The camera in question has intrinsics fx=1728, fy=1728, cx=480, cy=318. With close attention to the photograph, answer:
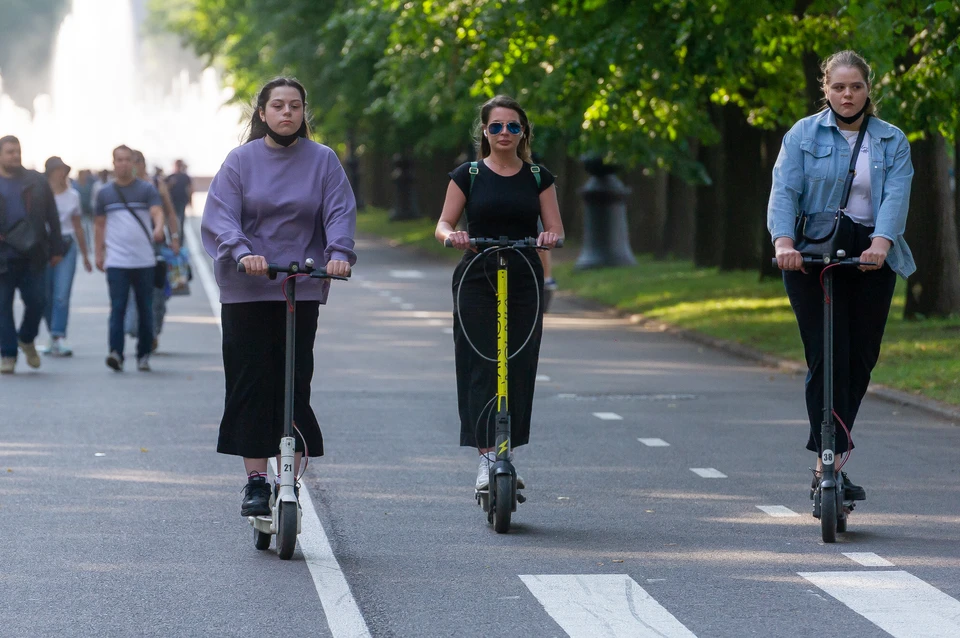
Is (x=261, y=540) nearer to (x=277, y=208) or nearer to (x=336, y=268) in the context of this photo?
(x=336, y=268)

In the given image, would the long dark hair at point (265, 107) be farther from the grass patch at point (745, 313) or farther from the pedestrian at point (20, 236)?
the pedestrian at point (20, 236)

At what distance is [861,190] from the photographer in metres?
7.18

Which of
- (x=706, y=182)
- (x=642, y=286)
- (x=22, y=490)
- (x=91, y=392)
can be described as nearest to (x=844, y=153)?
(x=22, y=490)

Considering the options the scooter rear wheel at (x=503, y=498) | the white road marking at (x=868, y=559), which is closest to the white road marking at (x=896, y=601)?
the white road marking at (x=868, y=559)

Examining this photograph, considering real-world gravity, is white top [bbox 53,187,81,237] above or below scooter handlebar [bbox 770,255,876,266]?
below

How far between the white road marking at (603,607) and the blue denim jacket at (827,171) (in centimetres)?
172

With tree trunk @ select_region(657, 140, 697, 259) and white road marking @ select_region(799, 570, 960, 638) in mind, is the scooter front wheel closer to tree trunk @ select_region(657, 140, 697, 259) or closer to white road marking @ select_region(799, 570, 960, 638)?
white road marking @ select_region(799, 570, 960, 638)

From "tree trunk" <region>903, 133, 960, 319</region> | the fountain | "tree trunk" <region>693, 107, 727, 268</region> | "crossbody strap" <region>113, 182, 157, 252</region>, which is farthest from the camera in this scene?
the fountain

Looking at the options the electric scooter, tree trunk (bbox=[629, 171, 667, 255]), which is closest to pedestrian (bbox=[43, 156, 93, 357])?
the electric scooter

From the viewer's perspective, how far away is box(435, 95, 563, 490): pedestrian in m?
7.43

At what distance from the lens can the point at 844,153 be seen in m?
7.16

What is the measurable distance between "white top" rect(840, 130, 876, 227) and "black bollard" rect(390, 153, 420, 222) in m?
47.4

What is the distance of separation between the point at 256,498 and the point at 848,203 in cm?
272

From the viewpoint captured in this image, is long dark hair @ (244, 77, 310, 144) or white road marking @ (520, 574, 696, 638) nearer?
white road marking @ (520, 574, 696, 638)
